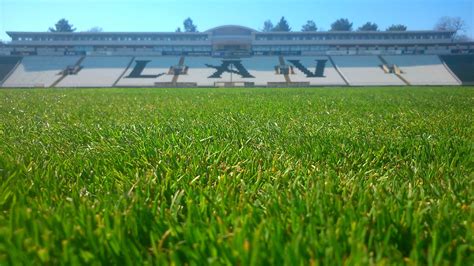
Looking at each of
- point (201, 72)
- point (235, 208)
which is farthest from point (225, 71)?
point (235, 208)

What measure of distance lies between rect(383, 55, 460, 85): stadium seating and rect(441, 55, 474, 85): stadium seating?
86cm

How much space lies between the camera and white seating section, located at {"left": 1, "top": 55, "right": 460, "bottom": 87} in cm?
4128

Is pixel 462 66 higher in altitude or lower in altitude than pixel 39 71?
higher

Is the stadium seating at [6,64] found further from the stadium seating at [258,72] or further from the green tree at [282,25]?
the green tree at [282,25]

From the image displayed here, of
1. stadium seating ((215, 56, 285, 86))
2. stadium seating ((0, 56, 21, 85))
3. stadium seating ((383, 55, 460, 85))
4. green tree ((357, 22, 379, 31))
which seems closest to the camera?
stadium seating ((383, 55, 460, 85))

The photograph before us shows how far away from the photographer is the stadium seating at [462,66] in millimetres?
41750

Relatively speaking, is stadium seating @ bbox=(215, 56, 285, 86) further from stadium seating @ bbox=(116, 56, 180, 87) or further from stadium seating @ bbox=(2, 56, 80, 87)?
stadium seating @ bbox=(2, 56, 80, 87)

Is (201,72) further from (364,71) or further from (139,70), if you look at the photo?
(364,71)

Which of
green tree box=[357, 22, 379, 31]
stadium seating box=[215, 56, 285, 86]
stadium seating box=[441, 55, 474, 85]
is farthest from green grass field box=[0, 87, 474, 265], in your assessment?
green tree box=[357, 22, 379, 31]

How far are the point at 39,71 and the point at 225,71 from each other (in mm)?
25065

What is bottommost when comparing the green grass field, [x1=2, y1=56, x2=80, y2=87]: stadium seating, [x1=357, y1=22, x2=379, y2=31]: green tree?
the green grass field

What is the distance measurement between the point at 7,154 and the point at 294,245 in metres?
1.90

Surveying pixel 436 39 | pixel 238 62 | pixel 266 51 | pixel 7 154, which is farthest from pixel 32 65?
pixel 436 39

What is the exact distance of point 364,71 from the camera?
46.4 metres
